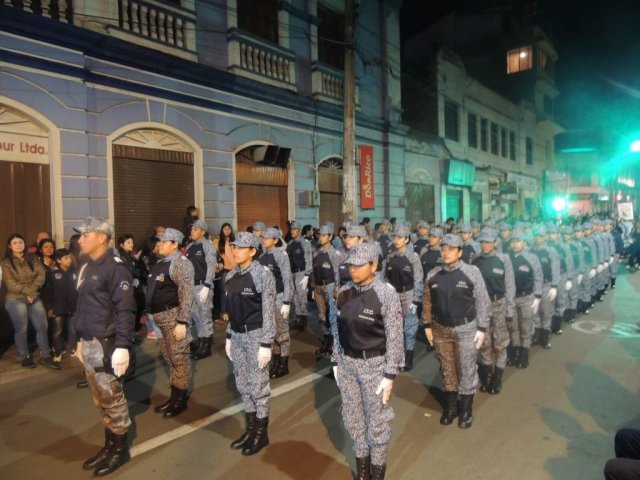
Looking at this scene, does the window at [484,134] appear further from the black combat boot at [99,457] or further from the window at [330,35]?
the black combat boot at [99,457]

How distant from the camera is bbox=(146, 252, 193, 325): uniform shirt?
5.23m

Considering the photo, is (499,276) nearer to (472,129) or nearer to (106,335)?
(106,335)

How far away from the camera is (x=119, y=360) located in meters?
4.05

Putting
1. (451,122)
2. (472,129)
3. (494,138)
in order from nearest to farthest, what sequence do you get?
1. (451,122)
2. (472,129)
3. (494,138)

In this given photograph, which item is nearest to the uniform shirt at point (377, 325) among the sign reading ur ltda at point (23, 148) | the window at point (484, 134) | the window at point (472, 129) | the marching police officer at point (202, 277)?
the marching police officer at point (202, 277)

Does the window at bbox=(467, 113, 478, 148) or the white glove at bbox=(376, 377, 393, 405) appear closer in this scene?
the white glove at bbox=(376, 377, 393, 405)

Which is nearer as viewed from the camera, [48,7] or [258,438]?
[258,438]

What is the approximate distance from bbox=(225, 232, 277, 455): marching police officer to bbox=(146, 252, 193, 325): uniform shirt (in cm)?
85

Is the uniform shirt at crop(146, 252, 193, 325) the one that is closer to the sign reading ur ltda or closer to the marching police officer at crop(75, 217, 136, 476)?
the marching police officer at crop(75, 217, 136, 476)

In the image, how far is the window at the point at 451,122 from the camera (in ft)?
75.0

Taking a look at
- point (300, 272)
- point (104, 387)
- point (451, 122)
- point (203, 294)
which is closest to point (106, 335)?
point (104, 387)

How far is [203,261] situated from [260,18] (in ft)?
29.4

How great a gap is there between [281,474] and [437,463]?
4.66 feet

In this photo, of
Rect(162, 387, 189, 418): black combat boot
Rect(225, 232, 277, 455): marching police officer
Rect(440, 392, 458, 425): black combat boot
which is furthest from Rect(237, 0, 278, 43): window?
Rect(440, 392, 458, 425): black combat boot
